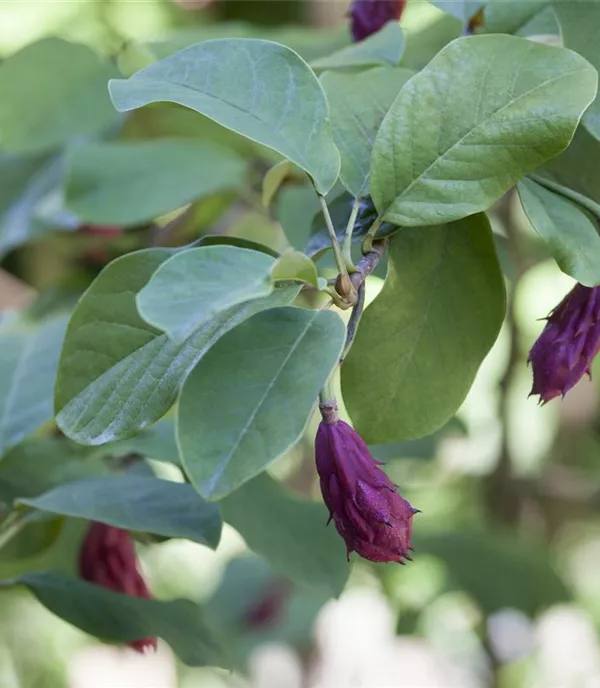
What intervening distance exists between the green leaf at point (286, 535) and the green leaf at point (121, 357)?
0.21 metres

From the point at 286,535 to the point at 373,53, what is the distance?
309 millimetres

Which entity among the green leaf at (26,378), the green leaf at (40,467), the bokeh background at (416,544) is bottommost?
the bokeh background at (416,544)

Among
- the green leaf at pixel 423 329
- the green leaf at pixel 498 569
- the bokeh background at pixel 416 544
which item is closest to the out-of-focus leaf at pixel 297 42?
the bokeh background at pixel 416 544

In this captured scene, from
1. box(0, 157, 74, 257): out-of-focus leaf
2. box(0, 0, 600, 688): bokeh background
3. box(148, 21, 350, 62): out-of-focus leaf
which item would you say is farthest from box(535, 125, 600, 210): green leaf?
box(0, 157, 74, 257): out-of-focus leaf

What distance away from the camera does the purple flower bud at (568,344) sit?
0.37 metres

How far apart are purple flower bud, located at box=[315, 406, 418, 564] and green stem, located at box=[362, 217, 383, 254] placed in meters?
0.07

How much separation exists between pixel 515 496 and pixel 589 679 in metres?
0.53

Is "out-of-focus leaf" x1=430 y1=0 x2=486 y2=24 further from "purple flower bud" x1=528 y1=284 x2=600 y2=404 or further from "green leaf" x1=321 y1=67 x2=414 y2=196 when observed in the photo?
"purple flower bud" x1=528 y1=284 x2=600 y2=404

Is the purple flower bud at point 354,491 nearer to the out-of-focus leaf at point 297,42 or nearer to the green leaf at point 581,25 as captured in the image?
the green leaf at point 581,25

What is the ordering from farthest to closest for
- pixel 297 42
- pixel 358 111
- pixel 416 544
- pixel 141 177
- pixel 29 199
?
pixel 416 544 → pixel 29 199 → pixel 141 177 → pixel 297 42 → pixel 358 111

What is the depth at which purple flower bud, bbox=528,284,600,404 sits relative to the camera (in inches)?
14.6

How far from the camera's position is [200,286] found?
28 cm

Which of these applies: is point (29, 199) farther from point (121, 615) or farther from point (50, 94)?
point (121, 615)

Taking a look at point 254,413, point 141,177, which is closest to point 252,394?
point 254,413
